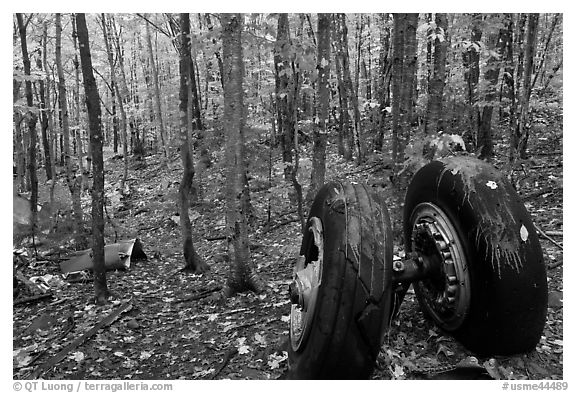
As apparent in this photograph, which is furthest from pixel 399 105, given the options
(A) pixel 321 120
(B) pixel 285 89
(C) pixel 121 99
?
(C) pixel 121 99

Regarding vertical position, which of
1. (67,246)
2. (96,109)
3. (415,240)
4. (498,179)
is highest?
(96,109)

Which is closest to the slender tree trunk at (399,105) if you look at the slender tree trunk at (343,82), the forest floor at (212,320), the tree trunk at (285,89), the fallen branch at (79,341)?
the forest floor at (212,320)

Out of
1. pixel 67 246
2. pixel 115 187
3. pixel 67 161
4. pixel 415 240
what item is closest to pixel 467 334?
pixel 415 240

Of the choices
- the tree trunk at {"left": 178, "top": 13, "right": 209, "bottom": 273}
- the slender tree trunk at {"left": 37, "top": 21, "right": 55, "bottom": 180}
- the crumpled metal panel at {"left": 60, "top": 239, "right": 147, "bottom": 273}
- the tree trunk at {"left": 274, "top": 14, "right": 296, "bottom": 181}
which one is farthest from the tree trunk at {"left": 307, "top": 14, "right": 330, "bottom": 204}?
the slender tree trunk at {"left": 37, "top": 21, "right": 55, "bottom": 180}

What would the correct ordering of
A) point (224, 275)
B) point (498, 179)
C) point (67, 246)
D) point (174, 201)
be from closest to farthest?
point (498, 179) < point (224, 275) < point (67, 246) < point (174, 201)

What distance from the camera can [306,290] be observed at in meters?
2.62

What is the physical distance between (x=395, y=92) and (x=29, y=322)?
6260 mm

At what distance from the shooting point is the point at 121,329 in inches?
204

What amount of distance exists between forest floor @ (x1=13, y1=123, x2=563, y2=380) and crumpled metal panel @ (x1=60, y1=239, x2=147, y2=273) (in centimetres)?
22

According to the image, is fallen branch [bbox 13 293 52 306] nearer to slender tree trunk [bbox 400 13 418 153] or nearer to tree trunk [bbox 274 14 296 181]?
tree trunk [bbox 274 14 296 181]

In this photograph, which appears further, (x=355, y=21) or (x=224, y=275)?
(x=355, y=21)

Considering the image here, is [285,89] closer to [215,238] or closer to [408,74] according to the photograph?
[215,238]

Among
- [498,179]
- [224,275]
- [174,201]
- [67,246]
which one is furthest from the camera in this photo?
[174,201]

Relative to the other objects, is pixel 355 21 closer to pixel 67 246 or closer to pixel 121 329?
pixel 67 246
